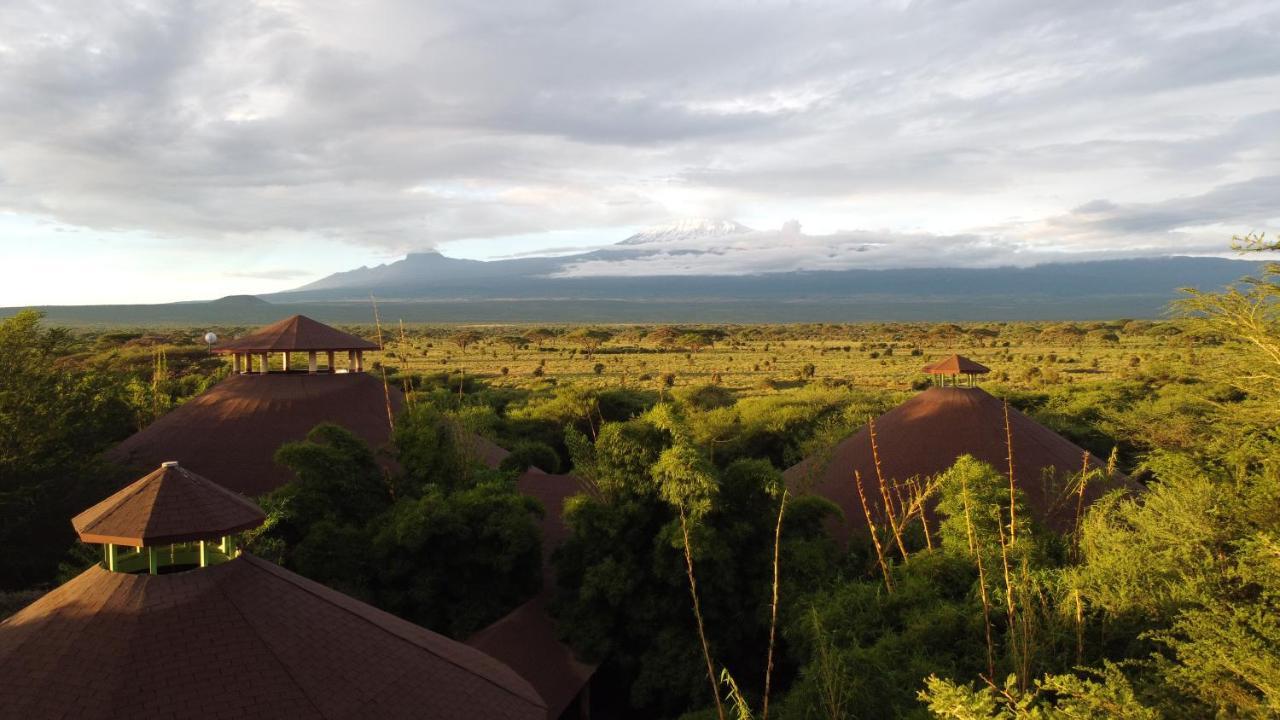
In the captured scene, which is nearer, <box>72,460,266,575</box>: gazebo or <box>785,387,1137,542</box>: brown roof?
<box>72,460,266,575</box>: gazebo

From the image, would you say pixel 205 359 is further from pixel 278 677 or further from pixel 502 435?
pixel 278 677

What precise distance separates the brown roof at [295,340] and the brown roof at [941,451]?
52.6 ft

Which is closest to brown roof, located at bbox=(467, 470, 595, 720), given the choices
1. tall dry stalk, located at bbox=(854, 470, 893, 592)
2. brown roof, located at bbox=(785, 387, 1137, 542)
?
tall dry stalk, located at bbox=(854, 470, 893, 592)

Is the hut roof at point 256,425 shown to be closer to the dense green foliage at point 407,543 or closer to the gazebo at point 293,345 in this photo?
the gazebo at point 293,345

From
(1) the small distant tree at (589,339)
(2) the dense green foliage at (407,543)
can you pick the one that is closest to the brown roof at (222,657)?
(2) the dense green foliage at (407,543)

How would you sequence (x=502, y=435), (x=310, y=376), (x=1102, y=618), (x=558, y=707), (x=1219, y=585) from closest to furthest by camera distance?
1. (x=1219, y=585)
2. (x=1102, y=618)
3. (x=558, y=707)
4. (x=310, y=376)
5. (x=502, y=435)

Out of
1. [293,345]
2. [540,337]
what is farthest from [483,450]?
[540,337]

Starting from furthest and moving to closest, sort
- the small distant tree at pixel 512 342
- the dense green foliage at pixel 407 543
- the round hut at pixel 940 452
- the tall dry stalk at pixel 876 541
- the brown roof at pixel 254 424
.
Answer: the small distant tree at pixel 512 342, the brown roof at pixel 254 424, the round hut at pixel 940 452, the dense green foliage at pixel 407 543, the tall dry stalk at pixel 876 541

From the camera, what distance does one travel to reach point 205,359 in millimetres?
59344

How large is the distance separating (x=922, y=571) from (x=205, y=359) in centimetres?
6086

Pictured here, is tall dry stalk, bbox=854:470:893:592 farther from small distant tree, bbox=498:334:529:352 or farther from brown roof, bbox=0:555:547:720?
small distant tree, bbox=498:334:529:352

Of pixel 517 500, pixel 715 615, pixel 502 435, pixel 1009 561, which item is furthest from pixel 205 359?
pixel 1009 561

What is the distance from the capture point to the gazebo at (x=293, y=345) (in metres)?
25.7

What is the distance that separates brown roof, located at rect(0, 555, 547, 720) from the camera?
840cm
